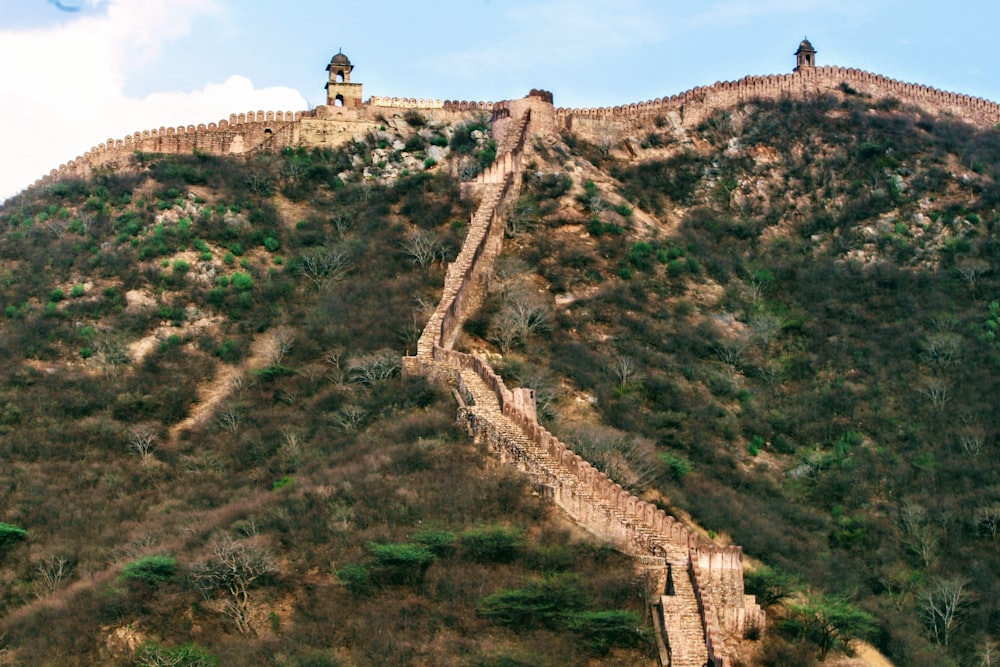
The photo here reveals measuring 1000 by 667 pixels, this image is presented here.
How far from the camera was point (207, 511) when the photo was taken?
39750 mm

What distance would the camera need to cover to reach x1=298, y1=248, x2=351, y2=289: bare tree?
176 ft

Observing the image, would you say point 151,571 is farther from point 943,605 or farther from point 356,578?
point 943,605

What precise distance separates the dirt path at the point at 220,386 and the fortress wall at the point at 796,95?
58.6 feet

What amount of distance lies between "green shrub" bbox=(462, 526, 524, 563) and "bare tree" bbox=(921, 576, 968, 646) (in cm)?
1126

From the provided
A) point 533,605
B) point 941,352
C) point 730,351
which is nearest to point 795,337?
point 730,351

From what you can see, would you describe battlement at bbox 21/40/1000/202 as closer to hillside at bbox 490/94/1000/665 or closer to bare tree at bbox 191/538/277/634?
hillside at bbox 490/94/1000/665

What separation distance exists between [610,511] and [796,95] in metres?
34.0

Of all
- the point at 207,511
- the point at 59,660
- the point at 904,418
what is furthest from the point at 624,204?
the point at 59,660

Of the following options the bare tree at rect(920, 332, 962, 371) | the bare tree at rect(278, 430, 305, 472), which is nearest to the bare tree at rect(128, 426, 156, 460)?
the bare tree at rect(278, 430, 305, 472)

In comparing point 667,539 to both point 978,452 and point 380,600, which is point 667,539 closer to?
point 380,600

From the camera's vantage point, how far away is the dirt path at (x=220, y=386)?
46.3 metres

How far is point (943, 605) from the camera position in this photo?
39375 millimetres

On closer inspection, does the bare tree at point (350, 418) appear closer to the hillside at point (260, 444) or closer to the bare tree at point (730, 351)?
the hillside at point (260, 444)

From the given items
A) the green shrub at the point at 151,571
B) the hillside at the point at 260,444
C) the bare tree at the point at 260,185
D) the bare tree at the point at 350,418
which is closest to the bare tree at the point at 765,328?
the hillside at the point at 260,444
